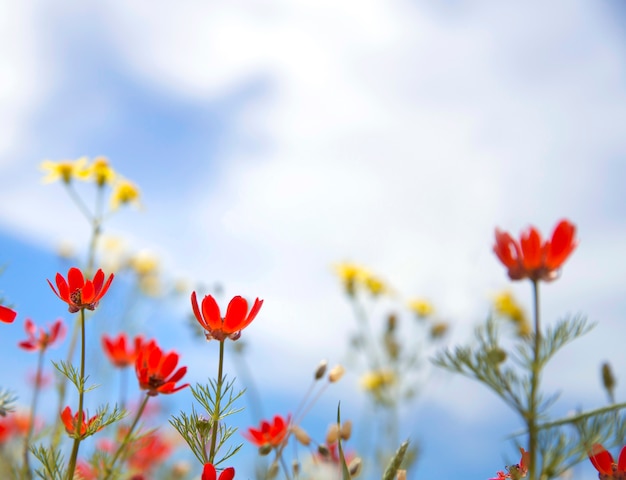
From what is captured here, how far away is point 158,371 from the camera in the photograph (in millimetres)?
1048

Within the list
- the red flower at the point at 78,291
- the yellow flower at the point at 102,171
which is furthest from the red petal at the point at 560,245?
the yellow flower at the point at 102,171

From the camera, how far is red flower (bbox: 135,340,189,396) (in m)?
1.04

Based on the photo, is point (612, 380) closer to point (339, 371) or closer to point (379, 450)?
point (339, 371)

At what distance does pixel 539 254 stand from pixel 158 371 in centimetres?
61

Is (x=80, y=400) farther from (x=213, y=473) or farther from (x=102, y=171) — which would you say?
(x=102, y=171)

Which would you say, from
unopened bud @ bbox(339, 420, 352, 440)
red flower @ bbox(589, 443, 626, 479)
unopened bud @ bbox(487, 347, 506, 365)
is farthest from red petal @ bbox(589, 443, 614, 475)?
unopened bud @ bbox(339, 420, 352, 440)

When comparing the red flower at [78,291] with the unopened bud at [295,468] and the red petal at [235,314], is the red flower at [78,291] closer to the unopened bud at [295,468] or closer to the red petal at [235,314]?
the red petal at [235,314]

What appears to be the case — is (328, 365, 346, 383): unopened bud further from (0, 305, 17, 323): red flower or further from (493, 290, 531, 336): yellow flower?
(493, 290, 531, 336): yellow flower

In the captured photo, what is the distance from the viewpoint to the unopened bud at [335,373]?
1.34m

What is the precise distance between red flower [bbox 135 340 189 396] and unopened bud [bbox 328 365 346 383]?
39 centimetres

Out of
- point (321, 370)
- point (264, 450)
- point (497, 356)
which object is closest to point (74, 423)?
point (264, 450)

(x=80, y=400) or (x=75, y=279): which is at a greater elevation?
(x=75, y=279)

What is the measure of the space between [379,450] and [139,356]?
86.1 inches

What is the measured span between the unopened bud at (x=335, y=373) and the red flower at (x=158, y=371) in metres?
0.39
